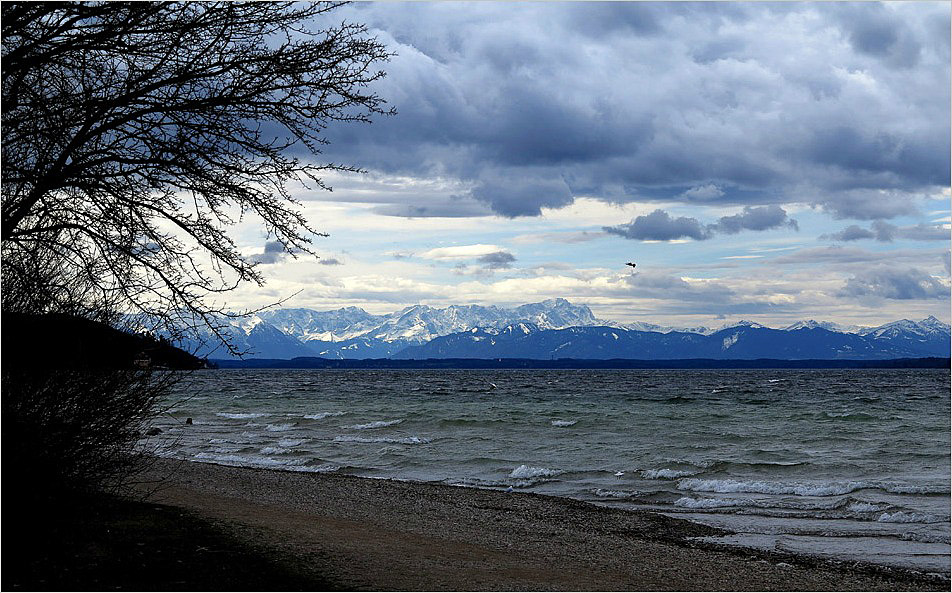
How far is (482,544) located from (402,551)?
1871mm

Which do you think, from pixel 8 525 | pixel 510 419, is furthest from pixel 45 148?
pixel 510 419

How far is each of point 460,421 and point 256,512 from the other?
27112mm

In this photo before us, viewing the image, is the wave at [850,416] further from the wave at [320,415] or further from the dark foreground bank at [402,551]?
the dark foreground bank at [402,551]

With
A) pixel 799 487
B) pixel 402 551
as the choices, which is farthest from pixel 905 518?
pixel 402 551

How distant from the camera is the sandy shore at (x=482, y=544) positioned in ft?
32.8

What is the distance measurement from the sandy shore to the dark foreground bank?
0.08 ft

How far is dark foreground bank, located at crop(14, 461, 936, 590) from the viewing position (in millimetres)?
8656

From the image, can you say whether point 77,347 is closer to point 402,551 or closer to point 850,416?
point 402,551

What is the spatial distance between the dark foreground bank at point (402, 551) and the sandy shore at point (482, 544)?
0.03 metres

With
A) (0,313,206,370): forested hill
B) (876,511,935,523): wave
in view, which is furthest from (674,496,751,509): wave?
(0,313,206,370): forested hill

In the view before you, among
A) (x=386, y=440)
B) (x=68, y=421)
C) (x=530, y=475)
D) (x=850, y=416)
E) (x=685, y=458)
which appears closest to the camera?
(x=68, y=421)

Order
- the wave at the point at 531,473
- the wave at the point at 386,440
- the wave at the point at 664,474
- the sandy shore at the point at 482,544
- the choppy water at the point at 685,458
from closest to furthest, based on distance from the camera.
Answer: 1. the sandy shore at the point at 482,544
2. the choppy water at the point at 685,458
3. the wave at the point at 664,474
4. the wave at the point at 531,473
5. the wave at the point at 386,440

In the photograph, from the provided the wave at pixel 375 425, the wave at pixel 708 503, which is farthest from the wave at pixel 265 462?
the wave at pixel 375 425

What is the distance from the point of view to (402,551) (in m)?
11.4
